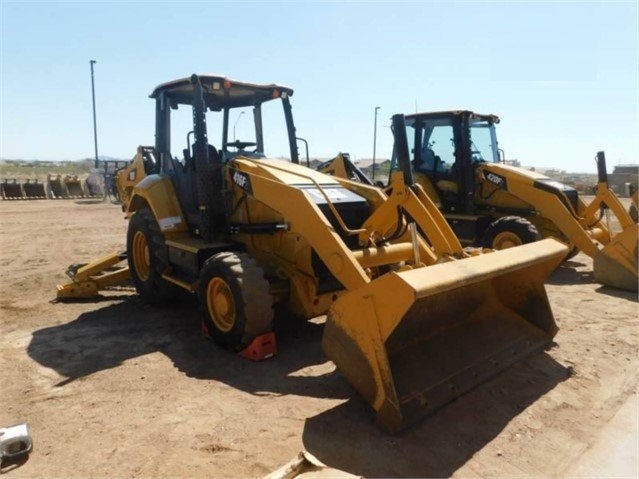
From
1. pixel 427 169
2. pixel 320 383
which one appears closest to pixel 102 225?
pixel 427 169

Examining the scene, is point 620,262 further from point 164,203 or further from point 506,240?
point 164,203

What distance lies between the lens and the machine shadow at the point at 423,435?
298 centimetres

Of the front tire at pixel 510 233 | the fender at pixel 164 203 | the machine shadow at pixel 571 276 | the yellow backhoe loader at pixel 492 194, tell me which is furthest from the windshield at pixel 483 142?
the fender at pixel 164 203

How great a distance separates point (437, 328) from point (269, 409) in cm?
154

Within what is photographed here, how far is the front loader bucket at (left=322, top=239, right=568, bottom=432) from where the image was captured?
3.23 metres

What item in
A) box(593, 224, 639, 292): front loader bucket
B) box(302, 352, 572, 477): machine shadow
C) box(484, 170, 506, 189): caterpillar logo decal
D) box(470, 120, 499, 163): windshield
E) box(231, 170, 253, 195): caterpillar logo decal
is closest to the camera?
box(302, 352, 572, 477): machine shadow

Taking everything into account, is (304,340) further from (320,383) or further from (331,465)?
(331,465)

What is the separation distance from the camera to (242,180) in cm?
528

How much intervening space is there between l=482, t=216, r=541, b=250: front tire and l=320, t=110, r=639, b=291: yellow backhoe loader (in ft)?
0.05

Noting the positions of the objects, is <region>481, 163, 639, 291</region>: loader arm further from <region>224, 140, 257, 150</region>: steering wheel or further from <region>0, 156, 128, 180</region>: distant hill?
<region>0, 156, 128, 180</region>: distant hill

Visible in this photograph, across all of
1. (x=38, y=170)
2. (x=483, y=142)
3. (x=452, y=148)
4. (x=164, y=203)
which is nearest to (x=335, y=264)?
(x=164, y=203)

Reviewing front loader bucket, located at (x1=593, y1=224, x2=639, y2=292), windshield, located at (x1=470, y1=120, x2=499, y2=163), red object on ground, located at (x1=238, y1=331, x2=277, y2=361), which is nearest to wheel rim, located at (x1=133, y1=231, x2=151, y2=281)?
red object on ground, located at (x1=238, y1=331, x2=277, y2=361)

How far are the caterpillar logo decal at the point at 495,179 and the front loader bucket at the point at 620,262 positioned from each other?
2090mm

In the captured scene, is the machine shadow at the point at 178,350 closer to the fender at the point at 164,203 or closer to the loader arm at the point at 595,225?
the fender at the point at 164,203
